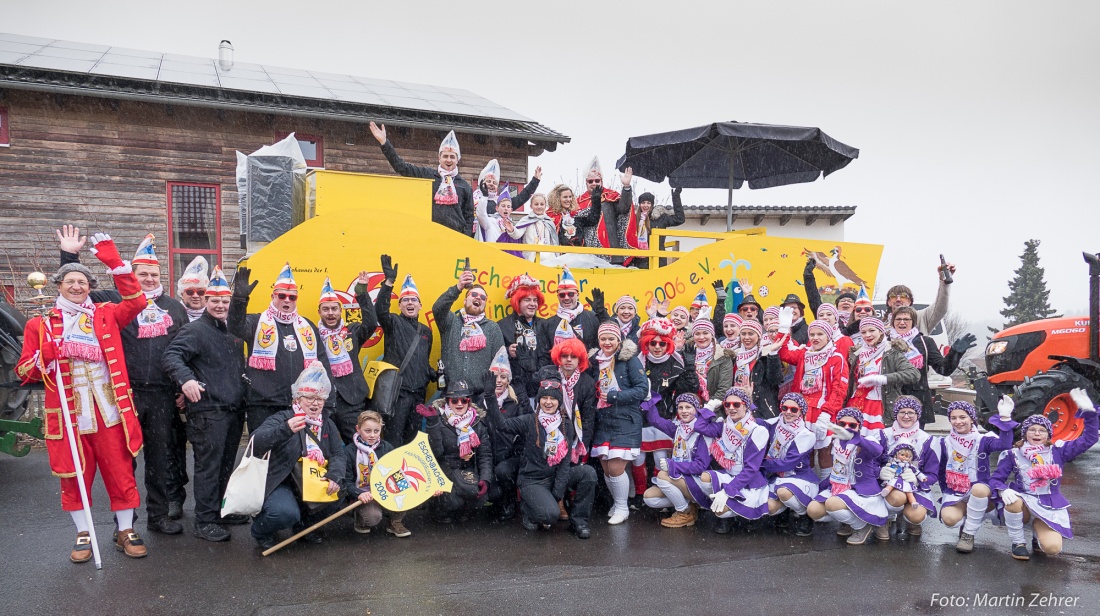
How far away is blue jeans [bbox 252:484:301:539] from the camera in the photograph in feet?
16.3

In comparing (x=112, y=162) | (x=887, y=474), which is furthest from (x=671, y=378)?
(x=112, y=162)

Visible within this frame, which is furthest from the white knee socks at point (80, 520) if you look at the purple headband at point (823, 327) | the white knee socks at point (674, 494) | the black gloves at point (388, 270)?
the purple headband at point (823, 327)

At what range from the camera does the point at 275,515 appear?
16.2 ft

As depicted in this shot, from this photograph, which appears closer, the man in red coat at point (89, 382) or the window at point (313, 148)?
the man in red coat at point (89, 382)

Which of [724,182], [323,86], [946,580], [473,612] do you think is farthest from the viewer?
[323,86]

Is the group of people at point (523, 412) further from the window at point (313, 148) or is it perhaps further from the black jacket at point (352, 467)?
the window at point (313, 148)

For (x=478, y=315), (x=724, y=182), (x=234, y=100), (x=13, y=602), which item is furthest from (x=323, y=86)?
(x=13, y=602)

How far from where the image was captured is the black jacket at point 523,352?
21.0 feet

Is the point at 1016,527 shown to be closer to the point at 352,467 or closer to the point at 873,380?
the point at 873,380

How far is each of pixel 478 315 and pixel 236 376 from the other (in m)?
1.86

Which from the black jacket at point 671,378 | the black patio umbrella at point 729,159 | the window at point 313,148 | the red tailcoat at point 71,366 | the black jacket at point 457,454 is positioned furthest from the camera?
the window at point 313,148

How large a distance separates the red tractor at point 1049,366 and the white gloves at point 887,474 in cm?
341

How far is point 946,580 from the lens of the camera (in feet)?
15.4

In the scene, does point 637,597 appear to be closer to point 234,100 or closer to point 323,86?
point 234,100
